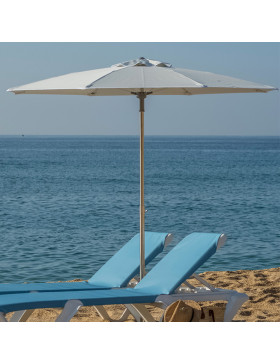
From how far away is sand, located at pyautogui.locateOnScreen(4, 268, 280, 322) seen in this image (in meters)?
5.93

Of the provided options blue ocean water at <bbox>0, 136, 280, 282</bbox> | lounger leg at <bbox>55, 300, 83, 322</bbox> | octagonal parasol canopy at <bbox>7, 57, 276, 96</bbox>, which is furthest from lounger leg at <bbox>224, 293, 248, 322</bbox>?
blue ocean water at <bbox>0, 136, 280, 282</bbox>

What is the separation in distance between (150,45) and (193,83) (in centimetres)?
4623

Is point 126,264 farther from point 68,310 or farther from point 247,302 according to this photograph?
point 247,302

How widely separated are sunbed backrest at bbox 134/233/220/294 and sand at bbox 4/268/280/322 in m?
0.62

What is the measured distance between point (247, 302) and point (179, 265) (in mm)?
1543

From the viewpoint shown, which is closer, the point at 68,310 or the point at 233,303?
the point at 68,310

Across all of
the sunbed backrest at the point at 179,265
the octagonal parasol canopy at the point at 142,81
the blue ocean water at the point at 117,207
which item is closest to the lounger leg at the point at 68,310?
the sunbed backrest at the point at 179,265

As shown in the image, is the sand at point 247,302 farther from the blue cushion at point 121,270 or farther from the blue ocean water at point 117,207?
the blue ocean water at point 117,207

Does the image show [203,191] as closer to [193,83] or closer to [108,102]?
[108,102]

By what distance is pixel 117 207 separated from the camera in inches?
1043

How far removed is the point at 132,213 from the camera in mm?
23781

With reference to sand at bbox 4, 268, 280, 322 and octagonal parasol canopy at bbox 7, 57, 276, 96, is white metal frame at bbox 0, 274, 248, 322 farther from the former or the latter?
octagonal parasol canopy at bbox 7, 57, 276, 96

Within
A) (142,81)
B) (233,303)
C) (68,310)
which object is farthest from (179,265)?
(142,81)

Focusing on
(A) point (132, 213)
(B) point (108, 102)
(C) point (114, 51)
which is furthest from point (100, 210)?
(C) point (114, 51)
